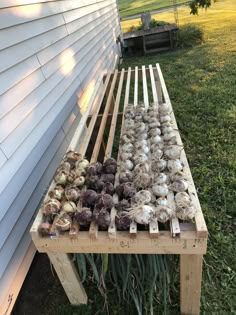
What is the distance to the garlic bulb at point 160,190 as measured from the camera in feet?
5.49

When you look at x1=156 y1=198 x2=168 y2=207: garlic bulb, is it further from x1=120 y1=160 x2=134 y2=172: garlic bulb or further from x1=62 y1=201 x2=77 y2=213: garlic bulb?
x1=62 y1=201 x2=77 y2=213: garlic bulb

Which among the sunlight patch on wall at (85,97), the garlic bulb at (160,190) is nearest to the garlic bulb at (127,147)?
the garlic bulb at (160,190)

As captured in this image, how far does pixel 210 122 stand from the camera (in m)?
4.07

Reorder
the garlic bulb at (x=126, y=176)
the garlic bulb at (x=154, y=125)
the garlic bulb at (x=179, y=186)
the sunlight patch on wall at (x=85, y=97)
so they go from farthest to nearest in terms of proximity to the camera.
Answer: the sunlight patch on wall at (x=85, y=97) → the garlic bulb at (x=154, y=125) → the garlic bulb at (x=126, y=176) → the garlic bulb at (x=179, y=186)

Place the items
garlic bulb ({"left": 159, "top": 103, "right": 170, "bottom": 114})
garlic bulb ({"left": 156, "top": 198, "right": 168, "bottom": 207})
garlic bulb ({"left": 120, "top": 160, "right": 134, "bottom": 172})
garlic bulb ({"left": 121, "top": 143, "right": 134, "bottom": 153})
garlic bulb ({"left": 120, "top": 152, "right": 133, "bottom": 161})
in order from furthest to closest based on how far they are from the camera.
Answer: garlic bulb ({"left": 159, "top": 103, "right": 170, "bottom": 114}) < garlic bulb ({"left": 121, "top": 143, "right": 134, "bottom": 153}) < garlic bulb ({"left": 120, "top": 152, "right": 133, "bottom": 161}) < garlic bulb ({"left": 120, "top": 160, "right": 134, "bottom": 172}) < garlic bulb ({"left": 156, "top": 198, "right": 168, "bottom": 207})

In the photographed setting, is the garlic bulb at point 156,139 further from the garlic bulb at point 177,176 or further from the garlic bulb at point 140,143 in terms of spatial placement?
the garlic bulb at point 177,176

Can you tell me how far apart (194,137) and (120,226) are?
8.16 ft

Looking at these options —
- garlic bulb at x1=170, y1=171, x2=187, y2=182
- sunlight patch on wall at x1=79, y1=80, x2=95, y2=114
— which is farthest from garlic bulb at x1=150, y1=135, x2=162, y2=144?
sunlight patch on wall at x1=79, y1=80, x2=95, y2=114

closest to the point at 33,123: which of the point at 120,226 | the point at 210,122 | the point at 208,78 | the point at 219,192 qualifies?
the point at 120,226

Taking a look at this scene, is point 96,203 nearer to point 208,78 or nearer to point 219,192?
point 219,192

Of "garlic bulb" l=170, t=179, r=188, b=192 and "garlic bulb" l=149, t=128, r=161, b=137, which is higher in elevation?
"garlic bulb" l=170, t=179, r=188, b=192

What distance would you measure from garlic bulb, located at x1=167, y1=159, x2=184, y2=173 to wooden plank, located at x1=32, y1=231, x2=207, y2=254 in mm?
478

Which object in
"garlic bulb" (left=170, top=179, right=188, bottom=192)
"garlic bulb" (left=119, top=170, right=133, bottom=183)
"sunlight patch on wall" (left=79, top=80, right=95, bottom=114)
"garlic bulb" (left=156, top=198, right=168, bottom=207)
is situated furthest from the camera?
"sunlight patch on wall" (left=79, top=80, right=95, bottom=114)

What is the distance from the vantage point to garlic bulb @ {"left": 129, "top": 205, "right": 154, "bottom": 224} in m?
1.53
